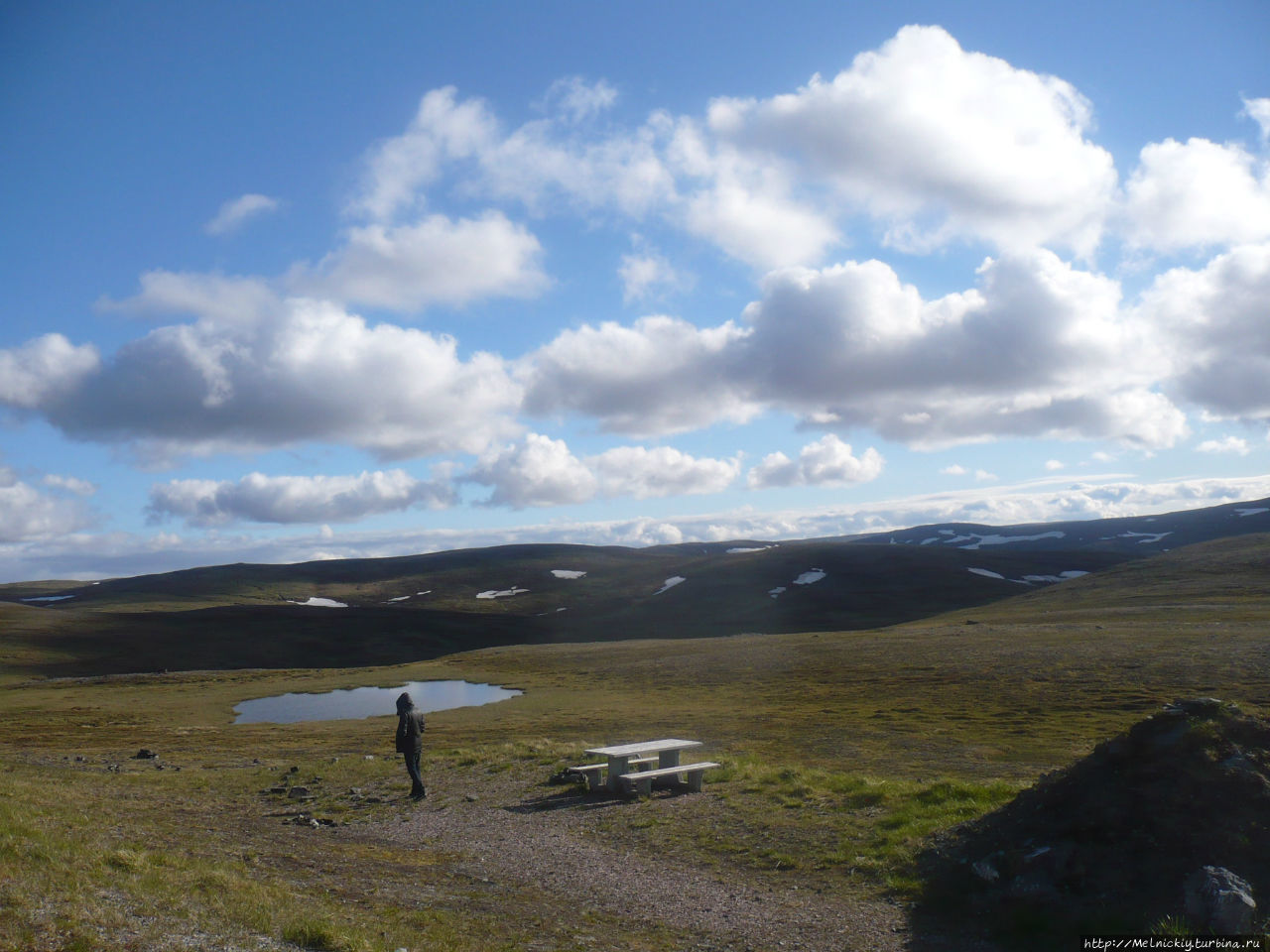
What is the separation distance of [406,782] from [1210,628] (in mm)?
56752

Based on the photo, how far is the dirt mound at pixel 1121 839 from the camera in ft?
32.8

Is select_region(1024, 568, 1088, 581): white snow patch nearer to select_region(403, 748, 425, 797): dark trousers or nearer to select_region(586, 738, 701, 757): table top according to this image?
select_region(586, 738, 701, 757): table top

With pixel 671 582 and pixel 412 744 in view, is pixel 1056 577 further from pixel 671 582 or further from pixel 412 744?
pixel 412 744

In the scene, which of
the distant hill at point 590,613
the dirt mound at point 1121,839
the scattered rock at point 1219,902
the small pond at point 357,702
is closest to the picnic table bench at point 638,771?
the dirt mound at point 1121,839

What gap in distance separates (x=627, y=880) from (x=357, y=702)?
180 feet

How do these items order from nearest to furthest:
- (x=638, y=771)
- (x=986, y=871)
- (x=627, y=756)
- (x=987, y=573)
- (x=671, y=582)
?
(x=986, y=871), (x=627, y=756), (x=638, y=771), (x=987, y=573), (x=671, y=582)

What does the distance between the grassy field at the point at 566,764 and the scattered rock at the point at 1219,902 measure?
3.48 metres

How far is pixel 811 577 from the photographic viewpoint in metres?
168

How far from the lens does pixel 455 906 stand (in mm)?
11195

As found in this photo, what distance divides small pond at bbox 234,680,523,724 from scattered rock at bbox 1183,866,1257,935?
4613 cm

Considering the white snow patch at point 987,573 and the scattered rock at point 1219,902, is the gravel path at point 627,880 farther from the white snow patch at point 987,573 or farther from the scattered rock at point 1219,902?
the white snow patch at point 987,573

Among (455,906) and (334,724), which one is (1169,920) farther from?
(334,724)

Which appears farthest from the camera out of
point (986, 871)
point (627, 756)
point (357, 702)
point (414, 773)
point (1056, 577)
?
point (1056, 577)

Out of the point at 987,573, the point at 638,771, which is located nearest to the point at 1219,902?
the point at 638,771
